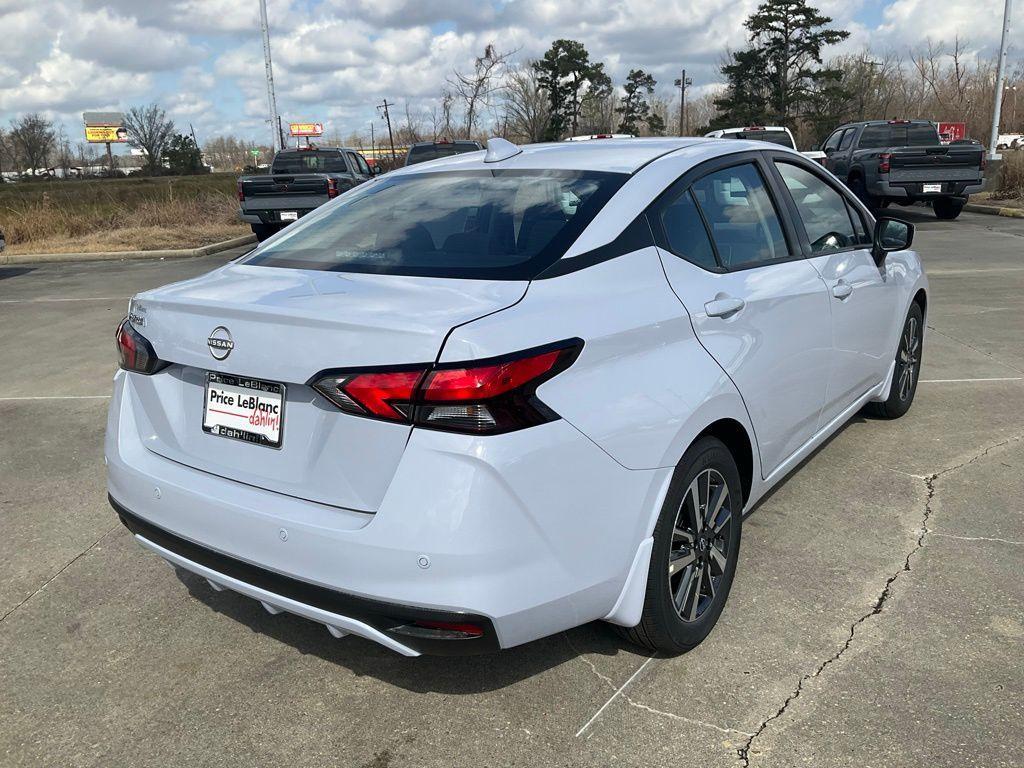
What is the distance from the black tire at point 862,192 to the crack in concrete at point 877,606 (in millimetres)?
14031

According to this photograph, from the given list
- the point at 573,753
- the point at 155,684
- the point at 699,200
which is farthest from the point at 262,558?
the point at 699,200

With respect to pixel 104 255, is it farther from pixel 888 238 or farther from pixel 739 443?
pixel 739 443

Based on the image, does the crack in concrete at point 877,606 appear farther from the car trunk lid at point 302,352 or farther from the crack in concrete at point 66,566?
the crack in concrete at point 66,566

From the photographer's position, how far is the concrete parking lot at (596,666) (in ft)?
7.97

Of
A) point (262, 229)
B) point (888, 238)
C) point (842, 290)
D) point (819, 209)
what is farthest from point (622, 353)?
point (262, 229)

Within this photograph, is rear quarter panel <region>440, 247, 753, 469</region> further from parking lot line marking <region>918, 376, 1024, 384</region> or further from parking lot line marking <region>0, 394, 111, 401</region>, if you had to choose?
parking lot line marking <region>0, 394, 111, 401</region>

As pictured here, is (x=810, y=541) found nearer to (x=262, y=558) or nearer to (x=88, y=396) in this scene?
(x=262, y=558)

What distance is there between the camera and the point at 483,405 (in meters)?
2.05

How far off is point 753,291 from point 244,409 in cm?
179

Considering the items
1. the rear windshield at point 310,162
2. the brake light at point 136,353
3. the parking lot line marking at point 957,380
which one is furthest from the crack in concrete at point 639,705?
the rear windshield at point 310,162

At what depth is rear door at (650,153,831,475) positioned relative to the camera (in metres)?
2.79

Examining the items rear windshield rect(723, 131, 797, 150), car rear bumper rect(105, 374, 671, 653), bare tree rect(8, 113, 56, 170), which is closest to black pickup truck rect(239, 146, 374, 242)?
rear windshield rect(723, 131, 797, 150)

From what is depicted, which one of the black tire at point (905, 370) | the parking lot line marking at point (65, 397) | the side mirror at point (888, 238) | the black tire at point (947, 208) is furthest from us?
the black tire at point (947, 208)

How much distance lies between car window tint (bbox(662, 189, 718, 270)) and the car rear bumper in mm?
812
